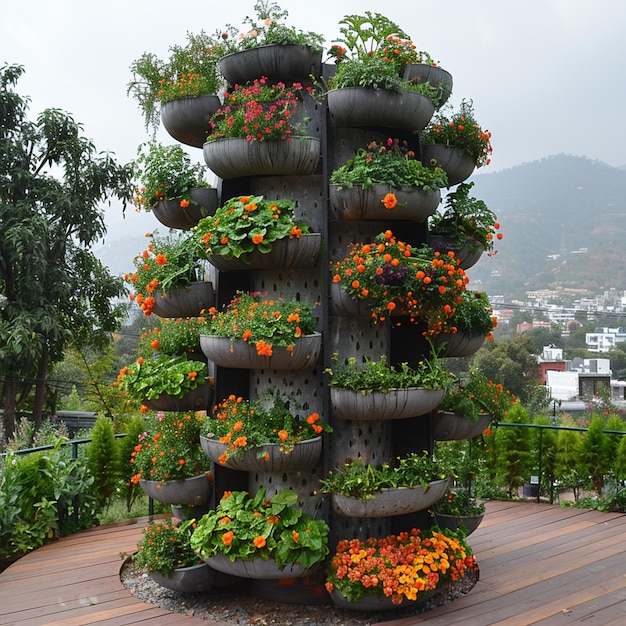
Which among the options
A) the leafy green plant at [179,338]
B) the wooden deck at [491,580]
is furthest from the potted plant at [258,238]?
the wooden deck at [491,580]

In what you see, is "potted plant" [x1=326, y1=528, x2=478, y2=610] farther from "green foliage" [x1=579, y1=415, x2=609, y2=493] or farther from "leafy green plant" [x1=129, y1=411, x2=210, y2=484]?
"green foliage" [x1=579, y1=415, x2=609, y2=493]

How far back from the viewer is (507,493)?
7887 mm

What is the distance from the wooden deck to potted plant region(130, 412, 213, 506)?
0.77 meters

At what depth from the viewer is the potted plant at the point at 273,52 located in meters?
4.84

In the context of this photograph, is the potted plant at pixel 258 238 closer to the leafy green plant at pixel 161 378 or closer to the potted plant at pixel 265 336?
the potted plant at pixel 265 336

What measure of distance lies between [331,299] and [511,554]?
112 inches

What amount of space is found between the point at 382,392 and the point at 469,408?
1113mm

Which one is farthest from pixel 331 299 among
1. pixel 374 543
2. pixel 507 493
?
pixel 507 493

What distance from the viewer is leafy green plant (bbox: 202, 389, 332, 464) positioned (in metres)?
4.38

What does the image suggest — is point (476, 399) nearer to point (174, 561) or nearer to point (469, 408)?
point (469, 408)

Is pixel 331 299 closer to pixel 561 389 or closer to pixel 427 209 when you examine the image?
pixel 427 209

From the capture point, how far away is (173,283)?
5000 millimetres

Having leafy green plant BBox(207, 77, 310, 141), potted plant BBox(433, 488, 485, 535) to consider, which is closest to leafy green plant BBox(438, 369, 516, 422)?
potted plant BBox(433, 488, 485, 535)

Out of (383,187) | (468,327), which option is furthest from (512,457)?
(383,187)
